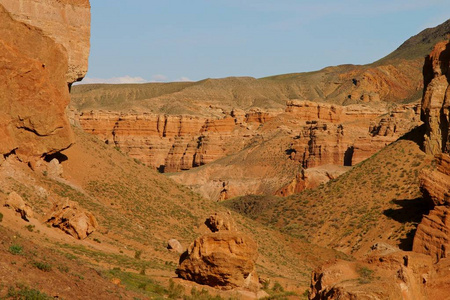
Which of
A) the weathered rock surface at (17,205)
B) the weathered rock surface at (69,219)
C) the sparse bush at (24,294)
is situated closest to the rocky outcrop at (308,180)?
the weathered rock surface at (69,219)

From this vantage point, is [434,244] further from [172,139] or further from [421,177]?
[172,139]

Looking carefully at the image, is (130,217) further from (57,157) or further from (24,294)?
Result: (24,294)

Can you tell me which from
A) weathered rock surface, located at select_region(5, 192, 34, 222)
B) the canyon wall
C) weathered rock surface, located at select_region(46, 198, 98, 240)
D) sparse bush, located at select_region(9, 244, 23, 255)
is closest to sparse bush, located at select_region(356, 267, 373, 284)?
sparse bush, located at select_region(9, 244, 23, 255)

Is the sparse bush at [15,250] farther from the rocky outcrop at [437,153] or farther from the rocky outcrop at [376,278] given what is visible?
the rocky outcrop at [437,153]

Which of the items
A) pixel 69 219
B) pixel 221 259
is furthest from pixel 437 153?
pixel 221 259

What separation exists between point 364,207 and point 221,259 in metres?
31.5

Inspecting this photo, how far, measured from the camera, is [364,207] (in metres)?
52.2

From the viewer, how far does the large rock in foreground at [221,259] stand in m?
22.0

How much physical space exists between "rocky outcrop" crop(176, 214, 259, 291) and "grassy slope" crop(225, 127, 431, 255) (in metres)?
21.0

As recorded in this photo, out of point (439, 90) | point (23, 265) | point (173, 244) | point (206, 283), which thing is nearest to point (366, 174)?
point (439, 90)

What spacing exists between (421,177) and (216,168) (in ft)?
199

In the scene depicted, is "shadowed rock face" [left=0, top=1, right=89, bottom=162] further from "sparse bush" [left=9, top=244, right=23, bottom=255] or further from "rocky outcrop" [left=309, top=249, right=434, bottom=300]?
"rocky outcrop" [left=309, top=249, right=434, bottom=300]

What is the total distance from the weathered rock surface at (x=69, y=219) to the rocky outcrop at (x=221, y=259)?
21.7ft

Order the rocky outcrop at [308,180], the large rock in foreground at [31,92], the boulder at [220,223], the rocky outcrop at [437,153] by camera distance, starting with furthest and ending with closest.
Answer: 1. the rocky outcrop at [308,180]
2. the rocky outcrop at [437,153]
3. the boulder at [220,223]
4. the large rock in foreground at [31,92]
